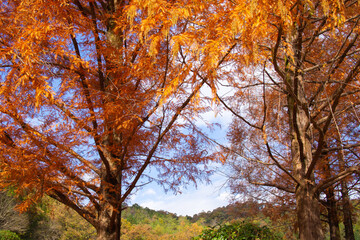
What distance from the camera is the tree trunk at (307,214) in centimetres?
482

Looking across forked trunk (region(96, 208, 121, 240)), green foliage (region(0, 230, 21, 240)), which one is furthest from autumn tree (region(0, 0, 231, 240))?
green foliage (region(0, 230, 21, 240))

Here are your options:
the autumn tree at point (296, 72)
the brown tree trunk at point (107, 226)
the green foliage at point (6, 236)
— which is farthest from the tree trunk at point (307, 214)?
the green foliage at point (6, 236)

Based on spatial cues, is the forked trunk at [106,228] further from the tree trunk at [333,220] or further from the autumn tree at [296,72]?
the tree trunk at [333,220]

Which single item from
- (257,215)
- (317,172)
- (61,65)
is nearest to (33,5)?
(61,65)

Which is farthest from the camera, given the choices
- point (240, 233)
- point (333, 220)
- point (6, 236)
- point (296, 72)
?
point (6, 236)

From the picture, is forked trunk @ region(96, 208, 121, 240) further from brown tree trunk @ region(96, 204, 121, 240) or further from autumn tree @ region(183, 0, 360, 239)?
autumn tree @ region(183, 0, 360, 239)

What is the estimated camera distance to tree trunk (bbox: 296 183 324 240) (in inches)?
190

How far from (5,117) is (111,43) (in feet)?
7.68

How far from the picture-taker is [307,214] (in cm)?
489

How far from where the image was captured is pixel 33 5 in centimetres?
436

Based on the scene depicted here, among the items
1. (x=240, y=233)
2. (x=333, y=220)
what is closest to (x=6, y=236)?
(x=240, y=233)

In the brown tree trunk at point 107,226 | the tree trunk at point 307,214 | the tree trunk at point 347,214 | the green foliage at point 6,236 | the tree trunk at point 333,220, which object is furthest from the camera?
the green foliage at point 6,236

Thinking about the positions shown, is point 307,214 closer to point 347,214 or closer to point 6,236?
point 347,214

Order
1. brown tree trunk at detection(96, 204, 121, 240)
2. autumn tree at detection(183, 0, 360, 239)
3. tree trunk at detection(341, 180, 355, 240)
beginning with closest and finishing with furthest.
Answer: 1. autumn tree at detection(183, 0, 360, 239)
2. brown tree trunk at detection(96, 204, 121, 240)
3. tree trunk at detection(341, 180, 355, 240)
